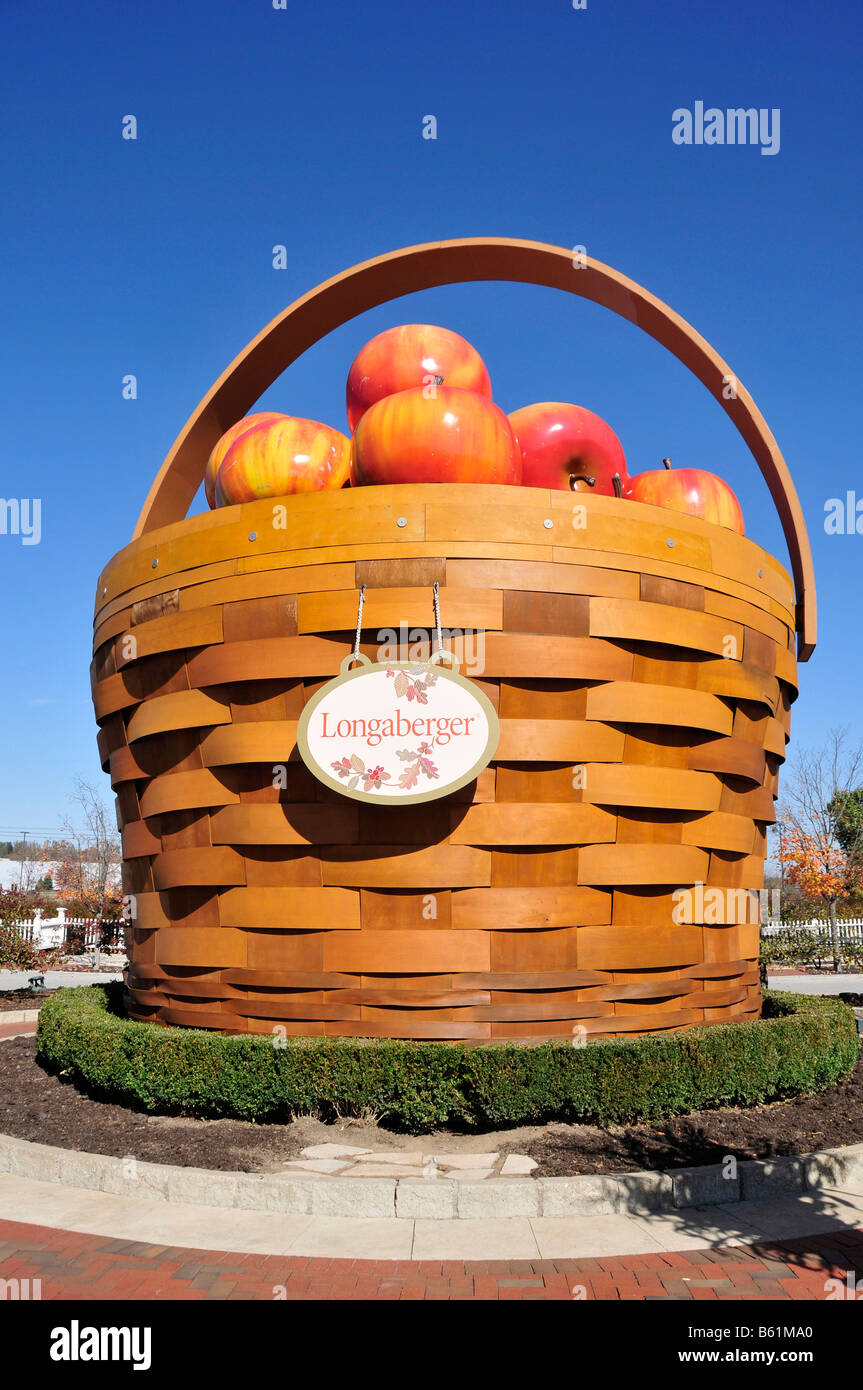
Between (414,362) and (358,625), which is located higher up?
(414,362)

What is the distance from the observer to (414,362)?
27.7ft

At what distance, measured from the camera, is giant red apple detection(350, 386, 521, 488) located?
7316mm

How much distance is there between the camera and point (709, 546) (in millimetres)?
7531

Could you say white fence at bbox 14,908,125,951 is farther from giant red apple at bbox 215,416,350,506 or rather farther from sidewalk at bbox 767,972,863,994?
giant red apple at bbox 215,416,350,506

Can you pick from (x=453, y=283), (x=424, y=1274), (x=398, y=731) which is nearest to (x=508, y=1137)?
(x=424, y=1274)

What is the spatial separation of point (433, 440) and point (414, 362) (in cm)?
154

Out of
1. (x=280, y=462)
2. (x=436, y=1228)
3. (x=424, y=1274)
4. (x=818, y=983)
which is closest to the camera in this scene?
(x=424, y=1274)

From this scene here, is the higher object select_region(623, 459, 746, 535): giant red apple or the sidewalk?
select_region(623, 459, 746, 535): giant red apple

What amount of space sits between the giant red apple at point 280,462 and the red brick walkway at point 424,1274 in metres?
5.42

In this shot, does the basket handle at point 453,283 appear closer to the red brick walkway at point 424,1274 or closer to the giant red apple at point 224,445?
the giant red apple at point 224,445

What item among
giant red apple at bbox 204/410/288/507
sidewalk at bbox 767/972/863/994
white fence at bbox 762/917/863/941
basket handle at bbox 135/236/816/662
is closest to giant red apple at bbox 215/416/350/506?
giant red apple at bbox 204/410/288/507

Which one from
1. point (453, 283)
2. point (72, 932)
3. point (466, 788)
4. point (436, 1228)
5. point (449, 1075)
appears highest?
point (453, 283)

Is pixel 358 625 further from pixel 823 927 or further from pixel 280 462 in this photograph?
pixel 823 927

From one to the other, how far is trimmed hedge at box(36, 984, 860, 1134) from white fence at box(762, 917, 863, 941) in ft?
54.6
